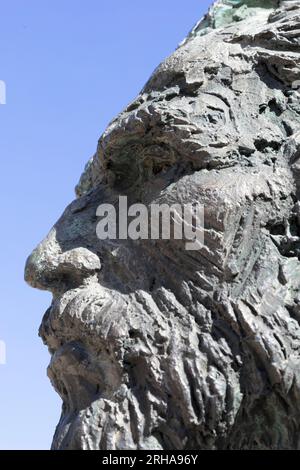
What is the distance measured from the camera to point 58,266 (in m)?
3.62

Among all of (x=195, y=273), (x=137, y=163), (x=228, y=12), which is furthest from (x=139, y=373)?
(x=228, y=12)

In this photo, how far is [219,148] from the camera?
11.6ft

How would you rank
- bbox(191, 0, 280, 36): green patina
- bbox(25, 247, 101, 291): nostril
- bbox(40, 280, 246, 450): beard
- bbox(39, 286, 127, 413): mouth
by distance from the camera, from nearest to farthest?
bbox(40, 280, 246, 450): beard
bbox(39, 286, 127, 413): mouth
bbox(25, 247, 101, 291): nostril
bbox(191, 0, 280, 36): green patina

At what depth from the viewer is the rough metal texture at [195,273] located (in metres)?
3.15

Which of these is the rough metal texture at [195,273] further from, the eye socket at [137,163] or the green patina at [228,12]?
the green patina at [228,12]

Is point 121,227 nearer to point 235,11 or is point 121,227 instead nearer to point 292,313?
point 292,313

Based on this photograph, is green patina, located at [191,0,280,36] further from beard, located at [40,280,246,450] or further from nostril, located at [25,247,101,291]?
beard, located at [40,280,246,450]

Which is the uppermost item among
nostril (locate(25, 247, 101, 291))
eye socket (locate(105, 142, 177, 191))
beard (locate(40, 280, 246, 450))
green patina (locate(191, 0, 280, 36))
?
green patina (locate(191, 0, 280, 36))

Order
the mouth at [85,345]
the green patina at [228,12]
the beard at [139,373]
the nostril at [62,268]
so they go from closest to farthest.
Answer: the beard at [139,373] → the mouth at [85,345] → the nostril at [62,268] → the green patina at [228,12]

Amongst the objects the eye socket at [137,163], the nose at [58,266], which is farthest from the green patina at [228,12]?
the nose at [58,266]

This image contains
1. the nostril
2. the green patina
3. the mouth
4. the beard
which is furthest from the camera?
the green patina

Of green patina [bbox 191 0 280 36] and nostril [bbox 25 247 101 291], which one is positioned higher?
green patina [bbox 191 0 280 36]

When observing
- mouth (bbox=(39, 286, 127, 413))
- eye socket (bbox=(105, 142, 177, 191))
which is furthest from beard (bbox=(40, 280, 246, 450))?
eye socket (bbox=(105, 142, 177, 191))

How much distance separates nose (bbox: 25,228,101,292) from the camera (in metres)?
3.58
